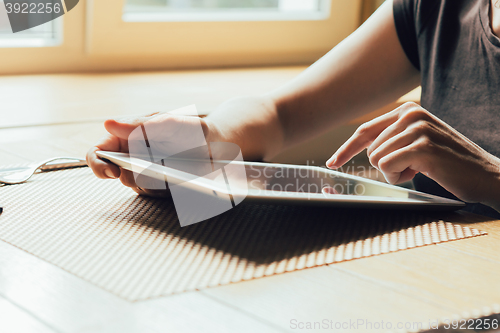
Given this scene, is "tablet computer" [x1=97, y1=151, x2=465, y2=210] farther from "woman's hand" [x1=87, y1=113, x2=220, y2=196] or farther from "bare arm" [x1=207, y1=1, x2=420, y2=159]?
"bare arm" [x1=207, y1=1, x2=420, y2=159]

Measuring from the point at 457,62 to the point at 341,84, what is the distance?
0.64ft

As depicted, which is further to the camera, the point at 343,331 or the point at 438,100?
the point at 438,100

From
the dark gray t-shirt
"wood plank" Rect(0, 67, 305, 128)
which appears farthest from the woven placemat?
"wood plank" Rect(0, 67, 305, 128)

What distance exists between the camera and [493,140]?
0.75 metres

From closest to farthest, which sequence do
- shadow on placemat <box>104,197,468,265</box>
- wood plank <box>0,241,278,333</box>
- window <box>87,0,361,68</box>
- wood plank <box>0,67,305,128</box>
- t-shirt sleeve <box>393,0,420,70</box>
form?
wood plank <box>0,241,278,333</box>, shadow on placemat <box>104,197,468,265</box>, t-shirt sleeve <box>393,0,420,70</box>, wood plank <box>0,67,305,128</box>, window <box>87,0,361,68</box>

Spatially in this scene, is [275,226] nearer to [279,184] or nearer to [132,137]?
[279,184]

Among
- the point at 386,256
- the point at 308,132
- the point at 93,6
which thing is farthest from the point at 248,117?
the point at 93,6

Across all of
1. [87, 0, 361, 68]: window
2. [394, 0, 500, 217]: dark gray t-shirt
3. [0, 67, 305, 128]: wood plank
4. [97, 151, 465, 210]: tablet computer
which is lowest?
[0, 67, 305, 128]: wood plank

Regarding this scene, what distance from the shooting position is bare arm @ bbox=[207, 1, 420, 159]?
904mm

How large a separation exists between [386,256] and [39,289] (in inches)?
10.5

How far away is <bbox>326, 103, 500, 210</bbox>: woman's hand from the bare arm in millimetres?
309

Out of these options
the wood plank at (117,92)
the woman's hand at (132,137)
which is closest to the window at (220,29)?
the wood plank at (117,92)

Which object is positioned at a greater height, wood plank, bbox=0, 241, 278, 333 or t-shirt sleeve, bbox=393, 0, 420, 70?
t-shirt sleeve, bbox=393, 0, 420, 70

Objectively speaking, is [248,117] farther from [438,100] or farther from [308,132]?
[438,100]
